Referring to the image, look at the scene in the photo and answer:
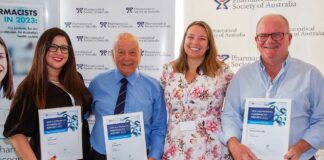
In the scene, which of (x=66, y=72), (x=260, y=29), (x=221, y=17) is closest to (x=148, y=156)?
(x=66, y=72)

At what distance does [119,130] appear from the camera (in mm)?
2523

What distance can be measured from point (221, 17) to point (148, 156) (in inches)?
79.0

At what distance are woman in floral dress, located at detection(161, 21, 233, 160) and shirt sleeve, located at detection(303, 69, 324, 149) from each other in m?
0.70

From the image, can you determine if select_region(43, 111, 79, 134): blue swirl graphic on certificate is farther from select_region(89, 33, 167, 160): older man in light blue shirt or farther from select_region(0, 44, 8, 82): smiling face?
select_region(0, 44, 8, 82): smiling face

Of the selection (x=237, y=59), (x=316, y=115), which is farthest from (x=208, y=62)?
(x=237, y=59)

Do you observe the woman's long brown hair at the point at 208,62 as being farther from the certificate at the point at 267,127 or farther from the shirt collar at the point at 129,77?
the certificate at the point at 267,127

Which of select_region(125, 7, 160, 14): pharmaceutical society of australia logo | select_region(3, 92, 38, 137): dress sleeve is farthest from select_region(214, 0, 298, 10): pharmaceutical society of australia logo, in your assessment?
select_region(3, 92, 38, 137): dress sleeve

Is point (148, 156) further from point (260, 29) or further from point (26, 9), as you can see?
point (26, 9)

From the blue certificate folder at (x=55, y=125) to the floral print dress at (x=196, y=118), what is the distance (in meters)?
0.87

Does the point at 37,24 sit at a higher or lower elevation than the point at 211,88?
higher

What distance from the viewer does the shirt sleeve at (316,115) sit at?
2221 millimetres

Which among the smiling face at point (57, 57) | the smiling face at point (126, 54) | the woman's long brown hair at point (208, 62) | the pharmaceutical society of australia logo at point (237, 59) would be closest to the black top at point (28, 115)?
the smiling face at point (57, 57)

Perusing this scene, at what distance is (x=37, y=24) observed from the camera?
3.92m

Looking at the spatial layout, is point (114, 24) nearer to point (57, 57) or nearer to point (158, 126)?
point (57, 57)
